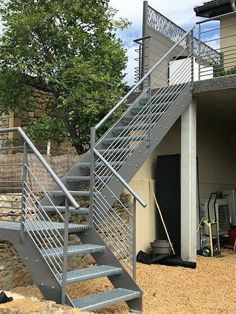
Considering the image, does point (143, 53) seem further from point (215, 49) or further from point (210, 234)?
point (210, 234)

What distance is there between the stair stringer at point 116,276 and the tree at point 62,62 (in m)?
3.59

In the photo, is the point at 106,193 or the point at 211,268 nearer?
the point at 106,193

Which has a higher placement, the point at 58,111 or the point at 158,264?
the point at 58,111

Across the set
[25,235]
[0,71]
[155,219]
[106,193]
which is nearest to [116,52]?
[0,71]

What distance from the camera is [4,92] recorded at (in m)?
9.27

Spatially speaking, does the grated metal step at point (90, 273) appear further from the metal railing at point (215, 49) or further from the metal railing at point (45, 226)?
the metal railing at point (215, 49)

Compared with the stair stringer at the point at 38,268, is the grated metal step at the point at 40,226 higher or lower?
higher

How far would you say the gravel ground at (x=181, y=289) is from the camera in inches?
198

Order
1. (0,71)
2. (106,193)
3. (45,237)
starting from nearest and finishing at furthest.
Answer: (45,237) → (106,193) → (0,71)

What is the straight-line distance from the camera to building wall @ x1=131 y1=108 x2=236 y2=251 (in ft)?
27.5

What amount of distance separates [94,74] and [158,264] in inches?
153

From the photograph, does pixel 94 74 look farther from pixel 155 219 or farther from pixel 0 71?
pixel 155 219

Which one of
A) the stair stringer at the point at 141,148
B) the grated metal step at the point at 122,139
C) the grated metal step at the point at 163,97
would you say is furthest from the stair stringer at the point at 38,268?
the grated metal step at the point at 163,97

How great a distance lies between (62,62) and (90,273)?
5323 millimetres
